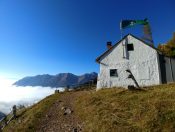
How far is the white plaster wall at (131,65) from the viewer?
980 inches

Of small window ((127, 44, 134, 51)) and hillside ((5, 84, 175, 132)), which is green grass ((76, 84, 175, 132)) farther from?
small window ((127, 44, 134, 51))

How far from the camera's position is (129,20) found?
29594 mm

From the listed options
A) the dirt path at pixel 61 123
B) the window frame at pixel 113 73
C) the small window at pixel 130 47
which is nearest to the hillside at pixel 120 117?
the dirt path at pixel 61 123

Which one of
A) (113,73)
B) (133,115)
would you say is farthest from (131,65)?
(133,115)

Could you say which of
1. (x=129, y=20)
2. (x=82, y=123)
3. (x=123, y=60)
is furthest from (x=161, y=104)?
(x=129, y=20)

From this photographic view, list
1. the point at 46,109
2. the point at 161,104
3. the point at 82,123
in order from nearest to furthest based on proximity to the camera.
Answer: the point at 161,104, the point at 82,123, the point at 46,109

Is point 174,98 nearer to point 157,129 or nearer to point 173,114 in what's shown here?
point 173,114

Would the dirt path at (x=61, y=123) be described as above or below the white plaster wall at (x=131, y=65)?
below

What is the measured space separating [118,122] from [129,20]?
2220 cm

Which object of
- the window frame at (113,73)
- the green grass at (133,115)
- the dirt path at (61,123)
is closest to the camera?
the green grass at (133,115)

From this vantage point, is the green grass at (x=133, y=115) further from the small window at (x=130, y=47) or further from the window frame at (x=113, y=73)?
the small window at (x=130, y=47)

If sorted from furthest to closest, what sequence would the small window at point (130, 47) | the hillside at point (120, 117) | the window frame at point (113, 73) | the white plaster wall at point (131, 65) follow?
Answer: the window frame at point (113, 73)
the small window at point (130, 47)
the white plaster wall at point (131, 65)
the hillside at point (120, 117)

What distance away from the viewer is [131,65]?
26188 millimetres

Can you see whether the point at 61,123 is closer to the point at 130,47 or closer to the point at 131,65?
the point at 131,65
